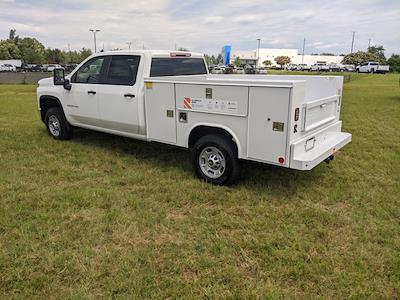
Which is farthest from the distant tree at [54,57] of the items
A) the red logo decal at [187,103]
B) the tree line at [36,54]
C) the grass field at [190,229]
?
the red logo decal at [187,103]

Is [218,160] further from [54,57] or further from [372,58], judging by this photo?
[54,57]

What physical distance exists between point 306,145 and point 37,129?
22.5 ft

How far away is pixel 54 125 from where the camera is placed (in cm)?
769

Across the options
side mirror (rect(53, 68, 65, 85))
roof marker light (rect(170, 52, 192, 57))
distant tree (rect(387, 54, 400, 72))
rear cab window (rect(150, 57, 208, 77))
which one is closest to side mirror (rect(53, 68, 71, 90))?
side mirror (rect(53, 68, 65, 85))

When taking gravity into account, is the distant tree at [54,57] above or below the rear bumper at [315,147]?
above

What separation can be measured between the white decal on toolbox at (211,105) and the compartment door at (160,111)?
0.31 metres

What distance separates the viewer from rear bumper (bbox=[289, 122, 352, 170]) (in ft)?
13.9

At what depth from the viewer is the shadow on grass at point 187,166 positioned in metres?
5.11

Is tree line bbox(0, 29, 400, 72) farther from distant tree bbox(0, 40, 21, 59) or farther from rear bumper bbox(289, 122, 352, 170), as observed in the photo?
rear bumper bbox(289, 122, 352, 170)

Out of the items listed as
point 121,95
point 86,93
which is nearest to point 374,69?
point 86,93

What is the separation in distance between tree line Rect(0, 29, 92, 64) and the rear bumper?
9285 cm

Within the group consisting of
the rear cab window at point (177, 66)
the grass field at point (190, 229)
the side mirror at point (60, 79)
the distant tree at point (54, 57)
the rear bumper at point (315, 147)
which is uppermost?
the distant tree at point (54, 57)

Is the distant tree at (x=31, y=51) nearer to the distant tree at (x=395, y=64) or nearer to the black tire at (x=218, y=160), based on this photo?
the distant tree at (x=395, y=64)

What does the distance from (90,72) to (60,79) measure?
78 centimetres
